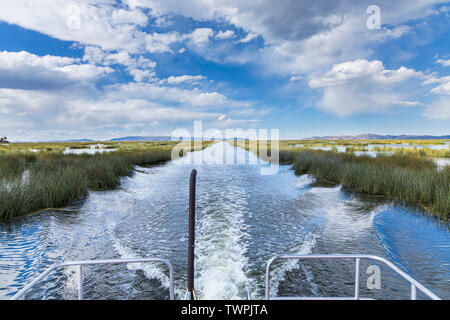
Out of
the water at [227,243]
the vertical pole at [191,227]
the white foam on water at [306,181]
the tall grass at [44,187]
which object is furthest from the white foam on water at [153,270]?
the white foam on water at [306,181]

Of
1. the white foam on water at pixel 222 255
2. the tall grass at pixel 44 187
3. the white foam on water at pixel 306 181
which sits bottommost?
the white foam on water at pixel 222 255

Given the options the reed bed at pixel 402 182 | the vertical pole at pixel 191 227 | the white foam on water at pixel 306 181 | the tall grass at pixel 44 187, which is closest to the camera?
the vertical pole at pixel 191 227

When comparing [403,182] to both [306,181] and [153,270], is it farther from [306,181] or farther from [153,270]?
[153,270]

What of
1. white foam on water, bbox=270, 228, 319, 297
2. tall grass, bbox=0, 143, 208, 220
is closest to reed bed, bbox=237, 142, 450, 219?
white foam on water, bbox=270, 228, 319, 297

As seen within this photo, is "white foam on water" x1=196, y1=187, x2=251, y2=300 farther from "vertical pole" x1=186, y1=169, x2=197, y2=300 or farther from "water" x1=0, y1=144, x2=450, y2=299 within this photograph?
"vertical pole" x1=186, y1=169, x2=197, y2=300

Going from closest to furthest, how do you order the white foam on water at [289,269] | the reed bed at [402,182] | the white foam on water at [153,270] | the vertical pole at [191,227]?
the vertical pole at [191,227]
the white foam on water at [289,269]
the white foam on water at [153,270]
the reed bed at [402,182]

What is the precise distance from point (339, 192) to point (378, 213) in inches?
154

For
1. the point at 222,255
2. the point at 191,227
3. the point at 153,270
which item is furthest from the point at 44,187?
the point at 191,227

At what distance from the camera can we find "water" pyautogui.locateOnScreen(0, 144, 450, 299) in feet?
16.2

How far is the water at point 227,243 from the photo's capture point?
493 centimetres

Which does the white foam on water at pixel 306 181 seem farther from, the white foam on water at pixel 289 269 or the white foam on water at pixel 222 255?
the white foam on water at pixel 289 269

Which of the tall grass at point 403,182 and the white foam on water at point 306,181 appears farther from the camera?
the white foam on water at point 306,181
